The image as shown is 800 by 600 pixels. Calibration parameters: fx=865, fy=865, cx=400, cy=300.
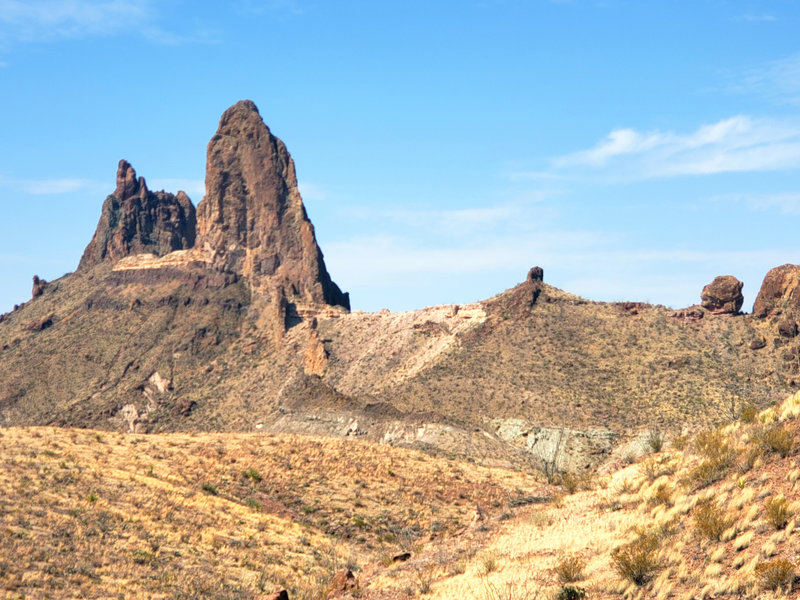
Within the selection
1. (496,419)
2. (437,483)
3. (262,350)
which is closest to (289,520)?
(437,483)

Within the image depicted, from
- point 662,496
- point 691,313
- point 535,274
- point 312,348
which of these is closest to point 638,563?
point 662,496

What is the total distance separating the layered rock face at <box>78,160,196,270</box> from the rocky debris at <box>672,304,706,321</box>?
97.3 m

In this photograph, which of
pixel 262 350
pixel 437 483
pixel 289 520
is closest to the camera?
pixel 289 520

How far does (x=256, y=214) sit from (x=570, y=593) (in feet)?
396

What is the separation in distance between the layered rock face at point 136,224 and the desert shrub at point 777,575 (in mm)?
147504

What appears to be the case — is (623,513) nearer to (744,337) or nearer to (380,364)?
(744,337)

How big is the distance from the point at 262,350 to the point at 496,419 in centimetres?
4704

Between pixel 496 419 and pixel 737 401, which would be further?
pixel 496 419

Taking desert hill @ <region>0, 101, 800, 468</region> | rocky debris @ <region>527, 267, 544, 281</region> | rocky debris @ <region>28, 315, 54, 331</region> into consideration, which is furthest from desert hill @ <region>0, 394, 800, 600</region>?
rocky debris @ <region>28, 315, 54, 331</region>

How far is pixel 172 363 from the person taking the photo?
11788cm

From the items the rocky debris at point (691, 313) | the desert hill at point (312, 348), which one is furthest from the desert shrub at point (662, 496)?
the rocky debris at point (691, 313)

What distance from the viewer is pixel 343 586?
22969 millimetres

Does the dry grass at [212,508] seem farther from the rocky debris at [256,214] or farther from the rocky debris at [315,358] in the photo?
the rocky debris at [256,214]

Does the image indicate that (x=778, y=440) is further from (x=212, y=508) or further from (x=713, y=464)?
(x=212, y=508)
